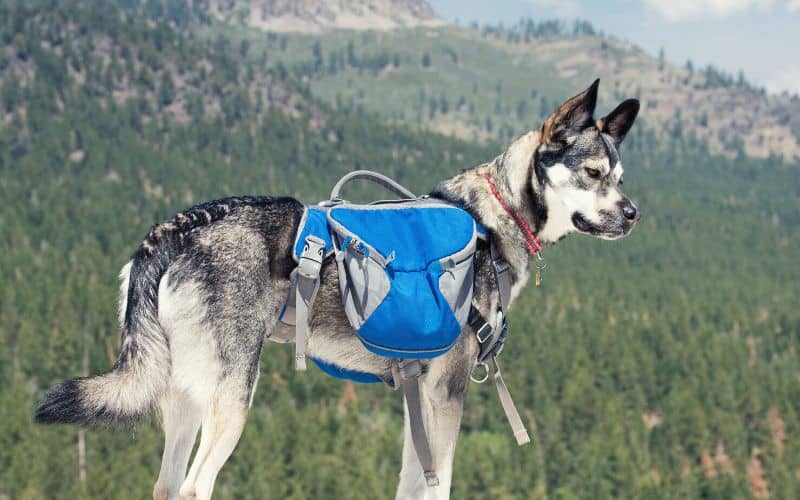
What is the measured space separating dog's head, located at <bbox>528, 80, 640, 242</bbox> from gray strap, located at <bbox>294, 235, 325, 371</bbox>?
2374 millimetres

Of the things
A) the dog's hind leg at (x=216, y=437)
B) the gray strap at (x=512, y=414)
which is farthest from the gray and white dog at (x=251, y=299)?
the gray strap at (x=512, y=414)

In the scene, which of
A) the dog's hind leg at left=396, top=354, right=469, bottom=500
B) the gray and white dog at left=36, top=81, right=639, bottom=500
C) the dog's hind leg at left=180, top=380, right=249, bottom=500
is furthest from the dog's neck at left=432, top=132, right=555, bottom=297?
the dog's hind leg at left=180, top=380, right=249, bottom=500

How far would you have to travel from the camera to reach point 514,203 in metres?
8.68

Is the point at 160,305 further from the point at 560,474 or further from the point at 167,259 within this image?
the point at 560,474

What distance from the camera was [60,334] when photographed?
107875 millimetres

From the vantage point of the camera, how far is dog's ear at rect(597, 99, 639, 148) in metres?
8.59

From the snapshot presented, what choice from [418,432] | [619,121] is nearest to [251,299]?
[418,432]

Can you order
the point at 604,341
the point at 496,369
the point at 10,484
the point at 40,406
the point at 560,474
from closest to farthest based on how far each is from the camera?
1. the point at 40,406
2. the point at 496,369
3. the point at 10,484
4. the point at 560,474
5. the point at 604,341

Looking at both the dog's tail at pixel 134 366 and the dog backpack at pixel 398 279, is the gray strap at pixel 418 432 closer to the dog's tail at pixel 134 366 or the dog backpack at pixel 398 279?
the dog backpack at pixel 398 279

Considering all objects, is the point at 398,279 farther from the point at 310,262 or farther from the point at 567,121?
the point at 567,121

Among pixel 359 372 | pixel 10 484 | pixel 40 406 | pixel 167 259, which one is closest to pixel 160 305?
pixel 167 259

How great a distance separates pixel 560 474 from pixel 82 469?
5064cm

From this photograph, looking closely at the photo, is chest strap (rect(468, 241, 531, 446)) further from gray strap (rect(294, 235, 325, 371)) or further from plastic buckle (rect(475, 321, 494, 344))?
gray strap (rect(294, 235, 325, 371))

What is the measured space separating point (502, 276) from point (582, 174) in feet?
4.05
